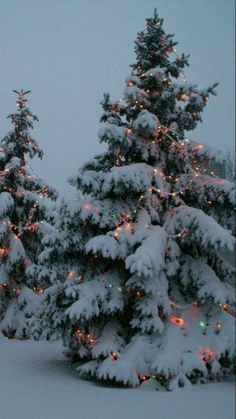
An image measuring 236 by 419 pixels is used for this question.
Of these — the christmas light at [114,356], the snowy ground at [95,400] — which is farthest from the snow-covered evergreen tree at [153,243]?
the snowy ground at [95,400]

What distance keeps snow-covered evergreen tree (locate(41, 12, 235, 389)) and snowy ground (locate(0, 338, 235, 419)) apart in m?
0.38

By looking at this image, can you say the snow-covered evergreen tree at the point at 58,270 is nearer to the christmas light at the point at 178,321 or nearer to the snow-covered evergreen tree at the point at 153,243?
the snow-covered evergreen tree at the point at 153,243

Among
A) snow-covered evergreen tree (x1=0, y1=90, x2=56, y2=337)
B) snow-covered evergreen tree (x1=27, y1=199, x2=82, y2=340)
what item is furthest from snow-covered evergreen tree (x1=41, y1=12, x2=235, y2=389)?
snow-covered evergreen tree (x1=0, y1=90, x2=56, y2=337)

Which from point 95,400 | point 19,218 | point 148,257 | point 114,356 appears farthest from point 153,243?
point 19,218

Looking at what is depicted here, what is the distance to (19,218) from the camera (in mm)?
18031

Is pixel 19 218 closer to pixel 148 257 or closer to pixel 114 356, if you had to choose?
pixel 114 356

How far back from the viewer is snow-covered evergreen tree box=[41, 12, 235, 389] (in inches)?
354

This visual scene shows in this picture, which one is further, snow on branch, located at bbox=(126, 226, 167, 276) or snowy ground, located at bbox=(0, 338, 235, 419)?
snow on branch, located at bbox=(126, 226, 167, 276)

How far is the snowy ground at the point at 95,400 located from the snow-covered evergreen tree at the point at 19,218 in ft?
20.7

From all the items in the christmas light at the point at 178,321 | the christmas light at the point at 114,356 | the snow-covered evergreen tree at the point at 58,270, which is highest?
the snow-covered evergreen tree at the point at 58,270

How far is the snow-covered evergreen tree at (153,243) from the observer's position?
29.5ft

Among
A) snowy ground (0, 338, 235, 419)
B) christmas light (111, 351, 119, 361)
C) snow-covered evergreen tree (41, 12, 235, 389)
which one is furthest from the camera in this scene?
christmas light (111, 351, 119, 361)

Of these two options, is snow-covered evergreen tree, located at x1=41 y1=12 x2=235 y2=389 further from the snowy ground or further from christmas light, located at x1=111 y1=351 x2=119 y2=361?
the snowy ground

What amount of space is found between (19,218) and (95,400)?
11.0m
